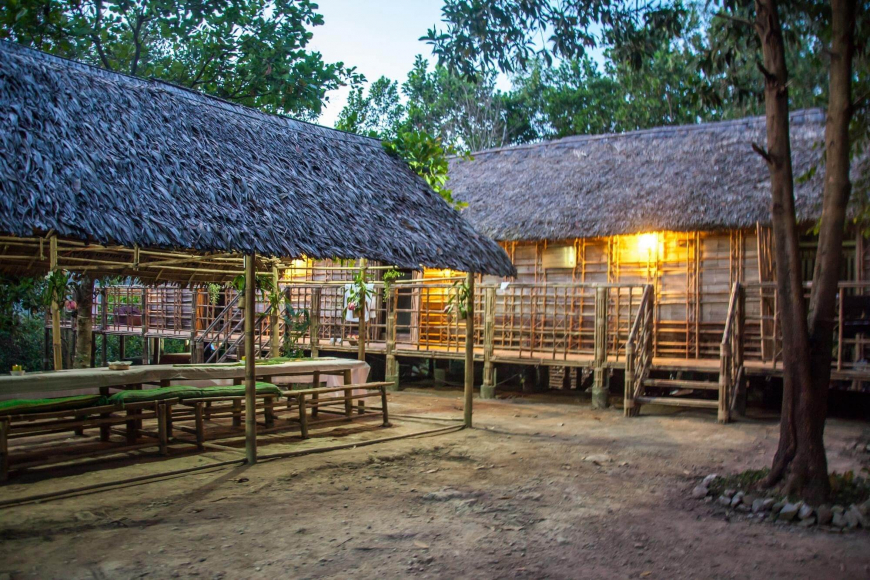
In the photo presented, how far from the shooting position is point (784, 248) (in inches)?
217

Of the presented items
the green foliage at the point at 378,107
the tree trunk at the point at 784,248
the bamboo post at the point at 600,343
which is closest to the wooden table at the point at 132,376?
the bamboo post at the point at 600,343

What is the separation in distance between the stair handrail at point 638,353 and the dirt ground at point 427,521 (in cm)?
220

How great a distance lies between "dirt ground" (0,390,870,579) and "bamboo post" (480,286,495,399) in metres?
4.06

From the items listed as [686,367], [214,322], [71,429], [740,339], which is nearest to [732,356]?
[740,339]

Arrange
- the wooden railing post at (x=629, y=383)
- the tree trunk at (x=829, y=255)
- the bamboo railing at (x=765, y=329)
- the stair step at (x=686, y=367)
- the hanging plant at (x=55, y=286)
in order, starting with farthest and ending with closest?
1. the bamboo railing at (x=765, y=329)
2. the stair step at (x=686, y=367)
3. the wooden railing post at (x=629, y=383)
4. the hanging plant at (x=55, y=286)
5. the tree trunk at (x=829, y=255)

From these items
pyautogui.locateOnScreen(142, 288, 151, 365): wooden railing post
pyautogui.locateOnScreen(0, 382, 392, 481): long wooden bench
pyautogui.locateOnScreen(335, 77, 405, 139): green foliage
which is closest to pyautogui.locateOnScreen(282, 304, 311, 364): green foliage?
pyautogui.locateOnScreen(0, 382, 392, 481): long wooden bench

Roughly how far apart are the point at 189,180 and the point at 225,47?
9.73 metres

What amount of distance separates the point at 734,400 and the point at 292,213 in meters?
6.31

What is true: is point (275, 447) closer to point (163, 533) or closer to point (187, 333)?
point (163, 533)

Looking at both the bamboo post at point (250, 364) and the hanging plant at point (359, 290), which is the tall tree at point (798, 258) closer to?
the bamboo post at point (250, 364)

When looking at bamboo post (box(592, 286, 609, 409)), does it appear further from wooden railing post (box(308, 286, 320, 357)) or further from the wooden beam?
wooden railing post (box(308, 286, 320, 357))

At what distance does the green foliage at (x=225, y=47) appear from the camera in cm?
1476

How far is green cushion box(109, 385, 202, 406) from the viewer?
21.5ft

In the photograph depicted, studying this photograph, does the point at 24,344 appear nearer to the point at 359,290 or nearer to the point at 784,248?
the point at 359,290
